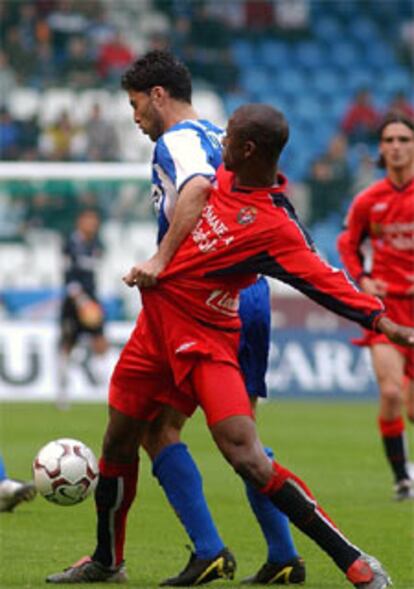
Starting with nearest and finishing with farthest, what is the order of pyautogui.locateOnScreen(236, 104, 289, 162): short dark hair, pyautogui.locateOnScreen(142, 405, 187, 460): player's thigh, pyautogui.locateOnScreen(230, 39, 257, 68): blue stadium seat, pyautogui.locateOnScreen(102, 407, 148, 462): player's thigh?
1. pyautogui.locateOnScreen(236, 104, 289, 162): short dark hair
2. pyautogui.locateOnScreen(102, 407, 148, 462): player's thigh
3. pyautogui.locateOnScreen(142, 405, 187, 460): player's thigh
4. pyautogui.locateOnScreen(230, 39, 257, 68): blue stadium seat

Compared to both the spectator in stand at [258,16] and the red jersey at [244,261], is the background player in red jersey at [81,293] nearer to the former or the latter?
the spectator in stand at [258,16]

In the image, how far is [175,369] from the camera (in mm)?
6355

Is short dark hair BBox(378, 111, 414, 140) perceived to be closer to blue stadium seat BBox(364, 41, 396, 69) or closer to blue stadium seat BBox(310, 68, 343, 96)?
blue stadium seat BBox(310, 68, 343, 96)

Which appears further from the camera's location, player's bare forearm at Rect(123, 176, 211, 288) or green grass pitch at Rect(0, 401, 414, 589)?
green grass pitch at Rect(0, 401, 414, 589)

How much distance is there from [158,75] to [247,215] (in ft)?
3.03

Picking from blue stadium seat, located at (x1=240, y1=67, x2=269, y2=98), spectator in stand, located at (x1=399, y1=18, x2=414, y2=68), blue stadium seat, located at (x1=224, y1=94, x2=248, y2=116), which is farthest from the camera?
spectator in stand, located at (x1=399, y1=18, x2=414, y2=68)

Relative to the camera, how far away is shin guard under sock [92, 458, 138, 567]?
6.71m

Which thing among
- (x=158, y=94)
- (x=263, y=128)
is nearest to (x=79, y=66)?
(x=158, y=94)

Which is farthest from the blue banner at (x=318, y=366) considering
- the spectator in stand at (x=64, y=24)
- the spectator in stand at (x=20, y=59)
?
the spectator in stand at (x=64, y=24)

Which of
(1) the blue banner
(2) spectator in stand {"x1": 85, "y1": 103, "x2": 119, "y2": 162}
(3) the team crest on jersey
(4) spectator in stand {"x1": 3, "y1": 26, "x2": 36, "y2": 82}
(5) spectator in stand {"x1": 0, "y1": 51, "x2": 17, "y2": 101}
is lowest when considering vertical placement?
(1) the blue banner

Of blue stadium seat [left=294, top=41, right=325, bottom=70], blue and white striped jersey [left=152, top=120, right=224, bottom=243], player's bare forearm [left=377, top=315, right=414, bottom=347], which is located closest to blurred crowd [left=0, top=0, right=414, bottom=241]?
blue stadium seat [left=294, top=41, right=325, bottom=70]

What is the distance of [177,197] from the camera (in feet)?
21.2

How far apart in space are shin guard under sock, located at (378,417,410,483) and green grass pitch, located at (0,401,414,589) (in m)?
0.25

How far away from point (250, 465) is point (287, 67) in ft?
75.2
